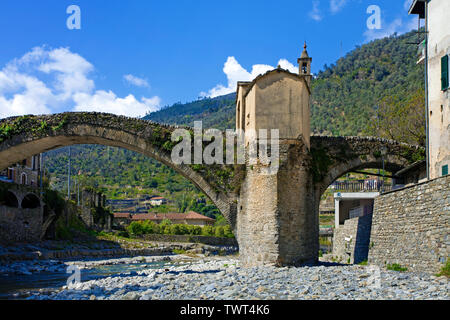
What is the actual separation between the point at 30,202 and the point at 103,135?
2261 centimetres

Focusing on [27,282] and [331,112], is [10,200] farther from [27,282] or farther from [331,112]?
[331,112]

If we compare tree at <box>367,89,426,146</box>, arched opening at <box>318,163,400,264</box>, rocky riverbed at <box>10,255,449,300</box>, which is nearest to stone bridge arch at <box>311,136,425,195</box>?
arched opening at <box>318,163,400,264</box>

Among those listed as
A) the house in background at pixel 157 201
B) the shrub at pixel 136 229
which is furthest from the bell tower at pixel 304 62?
the house in background at pixel 157 201

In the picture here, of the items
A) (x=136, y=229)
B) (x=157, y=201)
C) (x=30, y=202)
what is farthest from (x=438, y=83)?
(x=157, y=201)

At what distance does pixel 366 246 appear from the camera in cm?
1809

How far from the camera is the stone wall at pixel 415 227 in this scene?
34.6ft

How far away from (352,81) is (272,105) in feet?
289

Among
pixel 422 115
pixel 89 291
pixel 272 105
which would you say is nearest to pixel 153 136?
pixel 272 105

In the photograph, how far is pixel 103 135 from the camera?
16.5 m

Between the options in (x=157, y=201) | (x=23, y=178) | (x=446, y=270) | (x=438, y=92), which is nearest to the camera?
(x=446, y=270)

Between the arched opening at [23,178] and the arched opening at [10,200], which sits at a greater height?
the arched opening at [23,178]

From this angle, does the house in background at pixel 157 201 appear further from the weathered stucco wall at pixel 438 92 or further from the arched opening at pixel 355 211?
the weathered stucco wall at pixel 438 92

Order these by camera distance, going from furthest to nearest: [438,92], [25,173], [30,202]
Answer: [25,173]
[30,202]
[438,92]

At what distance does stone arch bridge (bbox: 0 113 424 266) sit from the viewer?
551 inches
